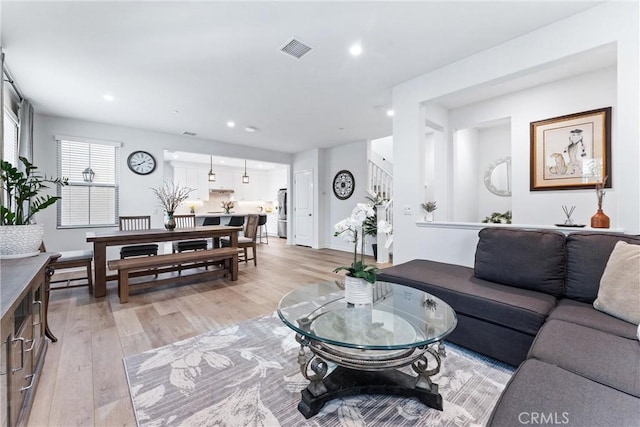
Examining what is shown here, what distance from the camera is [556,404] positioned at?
856mm

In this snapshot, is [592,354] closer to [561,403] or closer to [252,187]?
[561,403]

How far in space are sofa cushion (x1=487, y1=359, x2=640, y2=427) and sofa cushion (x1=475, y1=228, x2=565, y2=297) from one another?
1.16 metres

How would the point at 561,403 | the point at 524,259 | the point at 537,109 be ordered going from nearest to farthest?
1. the point at 561,403
2. the point at 524,259
3. the point at 537,109

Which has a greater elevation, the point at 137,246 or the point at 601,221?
the point at 601,221

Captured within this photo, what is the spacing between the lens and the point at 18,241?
1.86m

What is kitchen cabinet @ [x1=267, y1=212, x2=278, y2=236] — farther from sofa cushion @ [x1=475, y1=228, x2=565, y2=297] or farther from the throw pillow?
the throw pillow

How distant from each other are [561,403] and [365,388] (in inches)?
34.7

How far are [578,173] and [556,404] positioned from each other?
11.8ft

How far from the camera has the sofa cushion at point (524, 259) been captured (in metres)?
1.94

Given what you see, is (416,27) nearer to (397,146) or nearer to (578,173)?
(397,146)

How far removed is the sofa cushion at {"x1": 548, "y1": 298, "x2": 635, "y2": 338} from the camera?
4.45ft

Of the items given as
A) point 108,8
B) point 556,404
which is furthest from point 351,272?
point 108,8

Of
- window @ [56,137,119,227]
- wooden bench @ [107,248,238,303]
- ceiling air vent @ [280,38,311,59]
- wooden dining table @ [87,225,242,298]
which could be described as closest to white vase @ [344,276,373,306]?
ceiling air vent @ [280,38,311,59]

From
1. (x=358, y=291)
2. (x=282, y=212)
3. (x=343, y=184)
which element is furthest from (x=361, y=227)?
(x=282, y=212)
